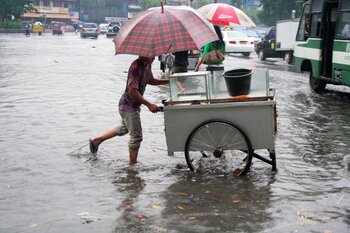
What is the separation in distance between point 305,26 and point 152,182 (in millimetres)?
10055

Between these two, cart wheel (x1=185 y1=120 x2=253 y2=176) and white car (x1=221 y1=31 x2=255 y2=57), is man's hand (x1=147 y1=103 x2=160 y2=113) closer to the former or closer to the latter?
cart wheel (x1=185 y1=120 x2=253 y2=176)

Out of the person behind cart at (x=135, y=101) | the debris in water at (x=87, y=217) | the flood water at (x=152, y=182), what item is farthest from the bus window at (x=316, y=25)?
the debris in water at (x=87, y=217)

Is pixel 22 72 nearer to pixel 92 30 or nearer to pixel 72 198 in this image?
pixel 72 198

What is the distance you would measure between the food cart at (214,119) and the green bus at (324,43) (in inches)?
258

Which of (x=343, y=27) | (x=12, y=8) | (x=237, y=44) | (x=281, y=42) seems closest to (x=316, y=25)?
(x=343, y=27)

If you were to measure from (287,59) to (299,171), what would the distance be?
779 inches

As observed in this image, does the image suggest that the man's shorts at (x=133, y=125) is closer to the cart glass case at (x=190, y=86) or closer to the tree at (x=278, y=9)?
the cart glass case at (x=190, y=86)

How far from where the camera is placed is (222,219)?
4.93 meters

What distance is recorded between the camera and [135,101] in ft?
21.6

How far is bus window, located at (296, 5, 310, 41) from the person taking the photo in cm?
1453

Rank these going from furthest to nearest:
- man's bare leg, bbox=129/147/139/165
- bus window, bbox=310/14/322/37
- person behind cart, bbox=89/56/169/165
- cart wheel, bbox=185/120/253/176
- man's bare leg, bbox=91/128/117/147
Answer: bus window, bbox=310/14/322/37 → man's bare leg, bbox=91/128/117/147 → man's bare leg, bbox=129/147/139/165 → person behind cart, bbox=89/56/169/165 → cart wheel, bbox=185/120/253/176

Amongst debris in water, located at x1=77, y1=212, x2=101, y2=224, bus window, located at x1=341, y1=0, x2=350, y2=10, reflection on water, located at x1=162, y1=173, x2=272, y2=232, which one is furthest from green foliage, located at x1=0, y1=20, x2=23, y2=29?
debris in water, located at x1=77, y1=212, x2=101, y2=224

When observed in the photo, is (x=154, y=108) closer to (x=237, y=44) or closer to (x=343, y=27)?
(x=343, y=27)

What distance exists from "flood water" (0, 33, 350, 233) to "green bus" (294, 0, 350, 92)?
174 cm
